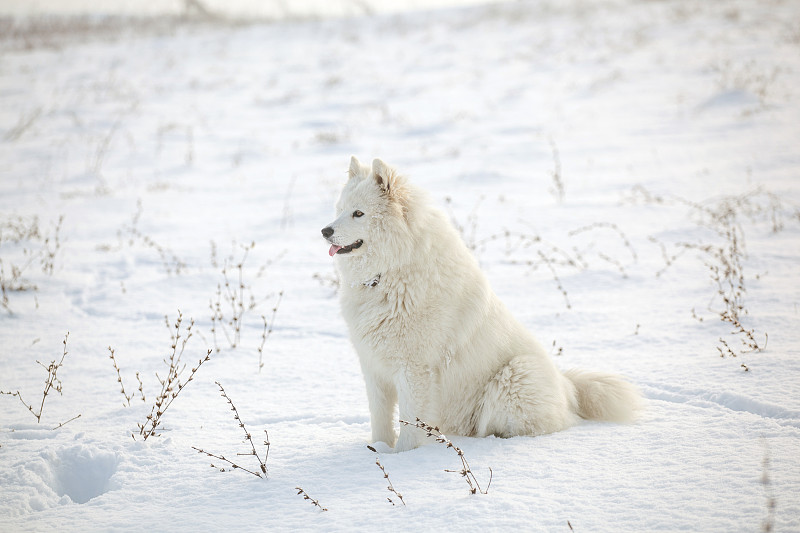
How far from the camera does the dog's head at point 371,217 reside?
11.7ft

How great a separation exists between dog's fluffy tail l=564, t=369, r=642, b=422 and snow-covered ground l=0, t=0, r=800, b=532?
0.39 ft

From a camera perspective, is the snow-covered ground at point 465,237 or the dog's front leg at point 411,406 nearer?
the snow-covered ground at point 465,237

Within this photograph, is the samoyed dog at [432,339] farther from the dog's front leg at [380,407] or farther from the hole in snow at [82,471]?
the hole in snow at [82,471]

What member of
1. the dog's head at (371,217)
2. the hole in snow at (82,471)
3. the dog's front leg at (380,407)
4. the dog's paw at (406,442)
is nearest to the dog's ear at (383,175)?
the dog's head at (371,217)

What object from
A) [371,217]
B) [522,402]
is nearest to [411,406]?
[522,402]

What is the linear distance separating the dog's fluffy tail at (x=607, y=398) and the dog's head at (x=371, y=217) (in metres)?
1.62

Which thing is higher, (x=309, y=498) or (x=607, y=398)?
(x=607, y=398)

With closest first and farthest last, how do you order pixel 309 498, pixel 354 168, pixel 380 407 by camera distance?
pixel 309 498 → pixel 380 407 → pixel 354 168

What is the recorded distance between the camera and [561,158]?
34.6ft

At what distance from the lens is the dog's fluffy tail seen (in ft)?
11.6

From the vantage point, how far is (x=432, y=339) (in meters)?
3.40

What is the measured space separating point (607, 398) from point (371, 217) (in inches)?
77.3

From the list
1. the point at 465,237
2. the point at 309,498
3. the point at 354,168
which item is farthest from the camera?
the point at 465,237

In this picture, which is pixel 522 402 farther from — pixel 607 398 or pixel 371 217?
pixel 371 217
